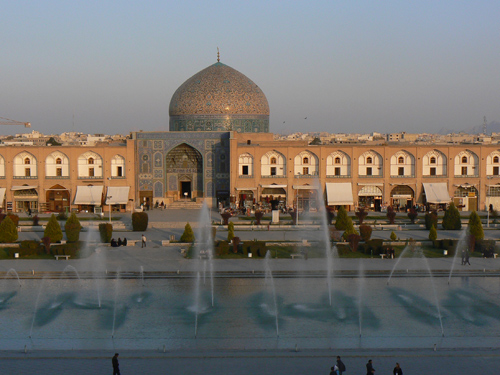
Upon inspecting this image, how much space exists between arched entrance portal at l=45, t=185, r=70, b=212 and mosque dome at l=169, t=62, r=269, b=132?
7025 millimetres

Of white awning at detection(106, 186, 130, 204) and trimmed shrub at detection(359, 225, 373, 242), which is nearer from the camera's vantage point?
trimmed shrub at detection(359, 225, 373, 242)

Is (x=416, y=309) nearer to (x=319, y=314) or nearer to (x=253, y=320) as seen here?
(x=319, y=314)

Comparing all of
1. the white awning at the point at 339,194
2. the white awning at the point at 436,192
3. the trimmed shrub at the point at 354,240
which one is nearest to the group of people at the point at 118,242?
the trimmed shrub at the point at 354,240

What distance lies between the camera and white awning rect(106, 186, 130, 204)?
115 feet

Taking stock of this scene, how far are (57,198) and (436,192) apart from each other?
1826 centimetres

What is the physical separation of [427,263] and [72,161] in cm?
2077

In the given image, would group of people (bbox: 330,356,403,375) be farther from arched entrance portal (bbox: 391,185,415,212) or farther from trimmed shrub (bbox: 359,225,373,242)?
arched entrance portal (bbox: 391,185,415,212)

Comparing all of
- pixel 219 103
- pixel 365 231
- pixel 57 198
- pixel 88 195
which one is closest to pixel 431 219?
pixel 365 231

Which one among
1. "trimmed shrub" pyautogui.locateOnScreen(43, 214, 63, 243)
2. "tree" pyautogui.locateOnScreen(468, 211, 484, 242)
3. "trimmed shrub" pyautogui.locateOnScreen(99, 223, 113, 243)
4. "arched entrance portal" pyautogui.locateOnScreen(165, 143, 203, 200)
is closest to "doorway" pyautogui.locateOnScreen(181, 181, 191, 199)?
"arched entrance portal" pyautogui.locateOnScreen(165, 143, 203, 200)

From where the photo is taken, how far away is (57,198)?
35812 millimetres

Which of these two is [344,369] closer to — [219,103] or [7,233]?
[7,233]

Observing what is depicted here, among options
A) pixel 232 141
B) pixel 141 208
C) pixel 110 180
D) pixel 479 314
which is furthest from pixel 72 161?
pixel 479 314

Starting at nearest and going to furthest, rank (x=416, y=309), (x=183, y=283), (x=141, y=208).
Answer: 1. (x=416, y=309)
2. (x=183, y=283)
3. (x=141, y=208)

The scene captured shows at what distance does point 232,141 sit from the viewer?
1410 inches
